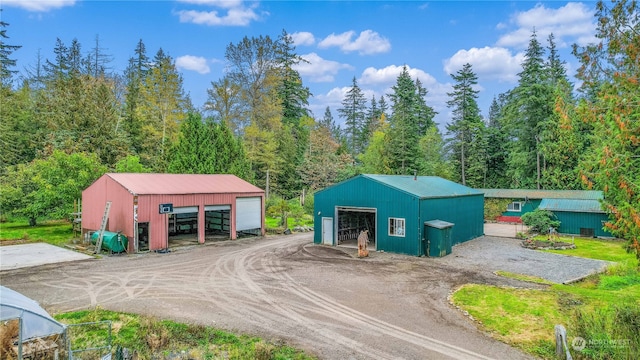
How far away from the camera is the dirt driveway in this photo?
8.39m

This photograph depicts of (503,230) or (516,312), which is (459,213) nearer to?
(503,230)

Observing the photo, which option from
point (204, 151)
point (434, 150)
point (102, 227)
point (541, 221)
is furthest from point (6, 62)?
point (541, 221)

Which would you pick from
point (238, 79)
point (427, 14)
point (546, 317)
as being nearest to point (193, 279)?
point (546, 317)

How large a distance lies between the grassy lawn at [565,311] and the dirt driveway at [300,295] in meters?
0.64

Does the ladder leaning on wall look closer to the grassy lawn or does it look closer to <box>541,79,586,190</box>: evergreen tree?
the grassy lawn

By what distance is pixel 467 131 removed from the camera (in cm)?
4697

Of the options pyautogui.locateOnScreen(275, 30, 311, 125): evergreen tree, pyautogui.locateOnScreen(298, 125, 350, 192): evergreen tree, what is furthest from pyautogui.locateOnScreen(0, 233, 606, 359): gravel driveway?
pyautogui.locateOnScreen(275, 30, 311, 125): evergreen tree

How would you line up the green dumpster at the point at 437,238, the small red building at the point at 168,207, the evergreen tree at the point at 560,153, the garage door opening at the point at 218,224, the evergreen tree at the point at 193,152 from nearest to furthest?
the green dumpster at the point at 437,238 → the small red building at the point at 168,207 → the garage door opening at the point at 218,224 → the evergreen tree at the point at 193,152 → the evergreen tree at the point at 560,153

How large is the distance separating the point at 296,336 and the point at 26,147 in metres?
40.2

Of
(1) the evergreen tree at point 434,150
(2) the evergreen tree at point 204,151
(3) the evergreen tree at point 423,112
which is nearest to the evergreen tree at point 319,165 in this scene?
(1) the evergreen tree at point 434,150

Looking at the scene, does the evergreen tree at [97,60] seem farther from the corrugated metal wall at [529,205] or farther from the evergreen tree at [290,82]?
the corrugated metal wall at [529,205]

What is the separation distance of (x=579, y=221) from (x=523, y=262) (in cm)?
1372

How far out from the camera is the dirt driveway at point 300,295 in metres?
8.39

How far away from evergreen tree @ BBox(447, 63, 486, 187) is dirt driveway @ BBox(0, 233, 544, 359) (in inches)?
1258
